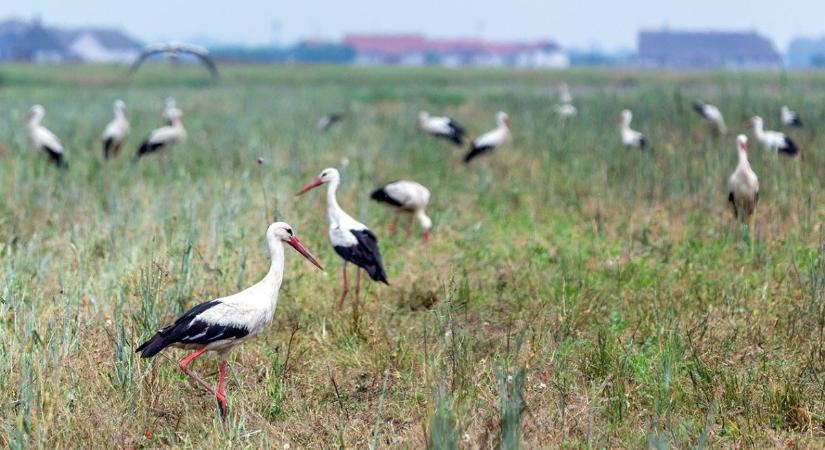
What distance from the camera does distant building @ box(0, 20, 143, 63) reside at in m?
100

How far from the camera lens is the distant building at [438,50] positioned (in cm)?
13412

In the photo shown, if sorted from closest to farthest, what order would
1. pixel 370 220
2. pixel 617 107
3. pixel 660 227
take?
pixel 660 227 → pixel 370 220 → pixel 617 107

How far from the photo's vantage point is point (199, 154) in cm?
1575

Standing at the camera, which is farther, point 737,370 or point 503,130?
point 503,130

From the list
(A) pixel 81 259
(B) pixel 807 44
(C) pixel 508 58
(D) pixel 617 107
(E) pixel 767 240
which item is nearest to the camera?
(A) pixel 81 259

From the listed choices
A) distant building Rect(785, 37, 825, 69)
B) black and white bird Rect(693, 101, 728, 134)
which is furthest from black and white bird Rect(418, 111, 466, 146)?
distant building Rect(785, 37, 825, 69)

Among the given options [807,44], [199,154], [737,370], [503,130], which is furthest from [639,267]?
[807,44]

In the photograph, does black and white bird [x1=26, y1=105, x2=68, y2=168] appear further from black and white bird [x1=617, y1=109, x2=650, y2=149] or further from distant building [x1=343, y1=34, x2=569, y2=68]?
distant building [x1=343, y1=34, x2=569, y2=68]

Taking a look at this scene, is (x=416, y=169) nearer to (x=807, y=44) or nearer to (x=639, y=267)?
(x=639, y=267)

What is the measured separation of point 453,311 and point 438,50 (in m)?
134

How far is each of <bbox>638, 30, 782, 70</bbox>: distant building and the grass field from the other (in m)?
113

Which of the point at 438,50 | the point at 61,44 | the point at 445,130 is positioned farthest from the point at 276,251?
the point at 438,50

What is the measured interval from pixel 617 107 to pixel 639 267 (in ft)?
47.8

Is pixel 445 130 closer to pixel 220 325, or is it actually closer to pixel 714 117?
pixel 714 117
